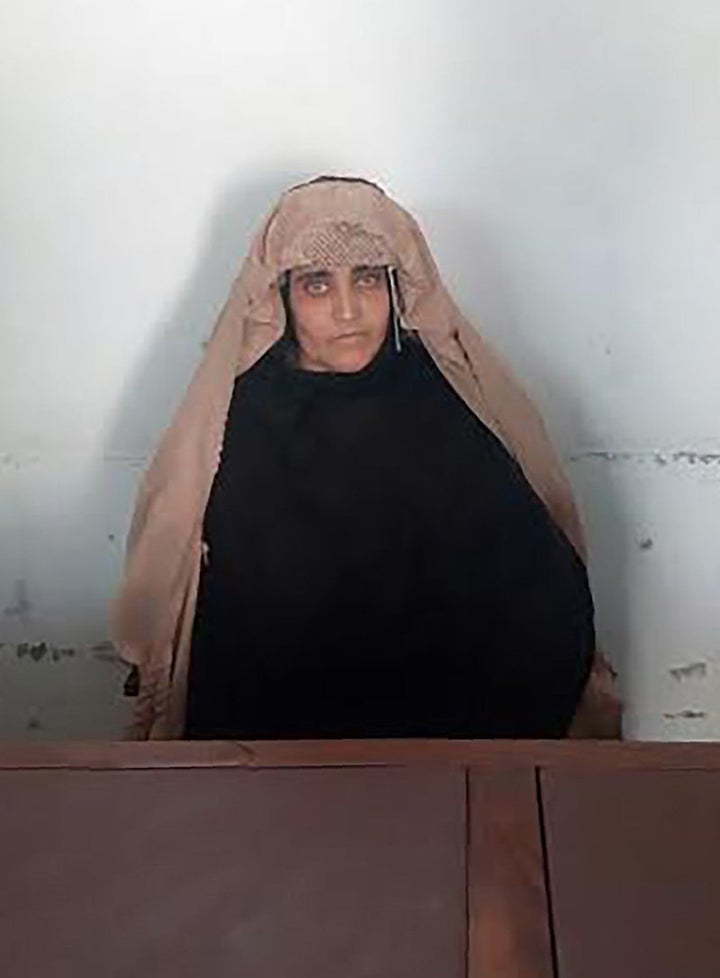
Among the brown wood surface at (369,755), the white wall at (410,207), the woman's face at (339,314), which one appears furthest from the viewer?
the white wall at (410,207)

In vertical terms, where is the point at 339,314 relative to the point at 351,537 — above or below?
above

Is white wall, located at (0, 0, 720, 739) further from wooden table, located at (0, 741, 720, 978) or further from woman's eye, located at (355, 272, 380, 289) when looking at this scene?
wooden table, located at (0, 741, 720, 978)

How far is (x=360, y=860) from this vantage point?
41.4 inches

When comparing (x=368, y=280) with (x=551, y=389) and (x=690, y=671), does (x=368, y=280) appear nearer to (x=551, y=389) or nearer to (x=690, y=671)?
(x=551, y=389)

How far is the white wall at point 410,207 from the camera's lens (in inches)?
67.5

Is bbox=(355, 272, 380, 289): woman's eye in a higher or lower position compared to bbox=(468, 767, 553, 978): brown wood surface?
higher

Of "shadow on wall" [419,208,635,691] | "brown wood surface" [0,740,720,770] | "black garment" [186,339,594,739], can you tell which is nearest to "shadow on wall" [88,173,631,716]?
"shadow on wall" [419,208,635,691]

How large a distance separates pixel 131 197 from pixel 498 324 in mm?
398

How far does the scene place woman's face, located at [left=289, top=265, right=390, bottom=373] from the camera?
153 cm

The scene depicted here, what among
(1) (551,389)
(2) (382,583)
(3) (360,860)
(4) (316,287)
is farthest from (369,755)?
(1) (551,389)

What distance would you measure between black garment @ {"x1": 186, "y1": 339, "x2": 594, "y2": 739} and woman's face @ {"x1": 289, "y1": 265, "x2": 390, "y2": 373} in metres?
0.01

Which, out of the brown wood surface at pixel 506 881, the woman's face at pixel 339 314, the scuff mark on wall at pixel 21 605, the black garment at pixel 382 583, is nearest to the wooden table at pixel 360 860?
the brown wood surface at pixel 506 881

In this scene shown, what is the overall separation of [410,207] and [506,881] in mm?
899

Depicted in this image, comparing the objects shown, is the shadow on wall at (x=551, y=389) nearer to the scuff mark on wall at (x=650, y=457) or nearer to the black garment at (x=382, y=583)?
the scuff mark on wall at (x=650, y=457)
